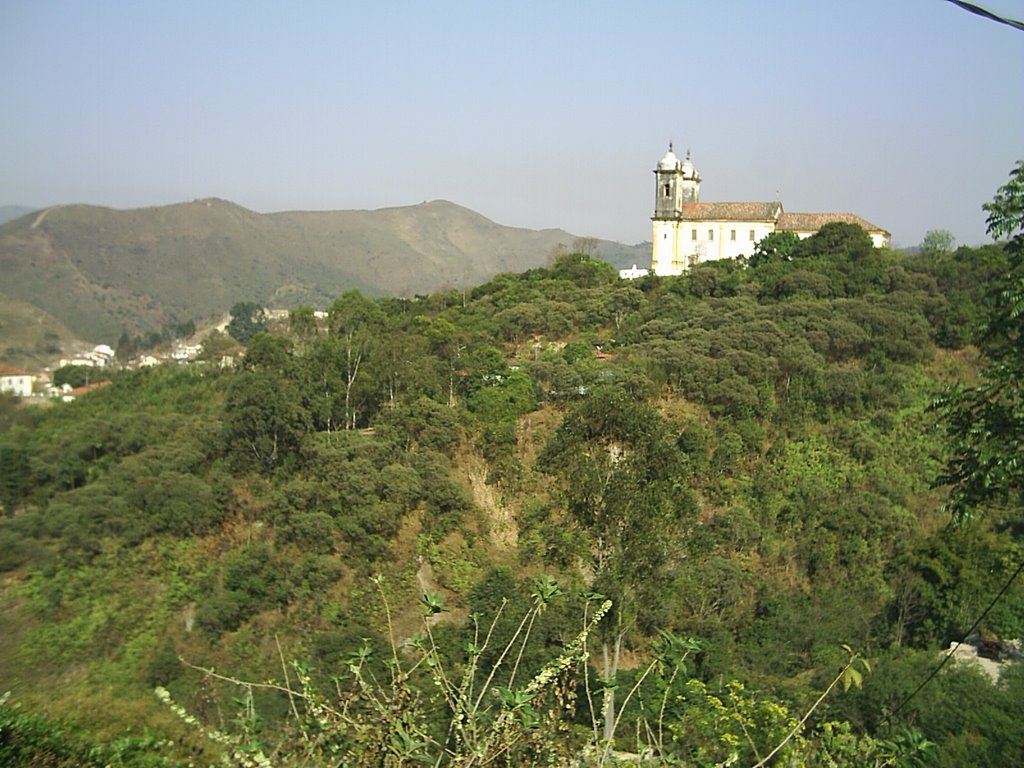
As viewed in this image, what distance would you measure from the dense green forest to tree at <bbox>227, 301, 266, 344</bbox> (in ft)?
88.0

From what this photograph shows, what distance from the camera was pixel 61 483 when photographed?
1612cm

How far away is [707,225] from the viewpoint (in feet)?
85.5

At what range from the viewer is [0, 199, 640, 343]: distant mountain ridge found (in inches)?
2685

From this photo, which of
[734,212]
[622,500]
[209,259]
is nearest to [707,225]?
[734,212]

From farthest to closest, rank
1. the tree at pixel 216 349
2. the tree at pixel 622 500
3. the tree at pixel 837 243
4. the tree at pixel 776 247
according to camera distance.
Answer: the tree at pixel 216 349
the tree at pixel 776 247
the tree at pixel 837 243
the tree at pixel 622 500

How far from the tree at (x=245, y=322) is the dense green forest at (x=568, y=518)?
26.8 meters

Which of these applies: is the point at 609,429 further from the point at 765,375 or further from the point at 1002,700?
the point at 765,375

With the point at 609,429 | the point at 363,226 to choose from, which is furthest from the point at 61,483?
the point at 363,226

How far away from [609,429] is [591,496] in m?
1.13

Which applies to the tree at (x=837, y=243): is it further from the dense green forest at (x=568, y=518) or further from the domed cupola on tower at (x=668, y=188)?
the domed cupola on tower at (x=668, y=188)

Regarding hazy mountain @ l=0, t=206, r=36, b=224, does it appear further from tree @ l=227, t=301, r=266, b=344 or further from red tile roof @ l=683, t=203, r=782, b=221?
red tile roof @ l=683, t=203, r=782, b=221

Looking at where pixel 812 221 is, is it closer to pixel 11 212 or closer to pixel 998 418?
pixel 998 418

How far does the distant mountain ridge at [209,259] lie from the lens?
68.2m

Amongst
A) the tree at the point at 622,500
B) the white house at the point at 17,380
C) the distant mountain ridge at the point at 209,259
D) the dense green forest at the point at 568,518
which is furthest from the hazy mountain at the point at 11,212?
the tree at the point at 622,500
